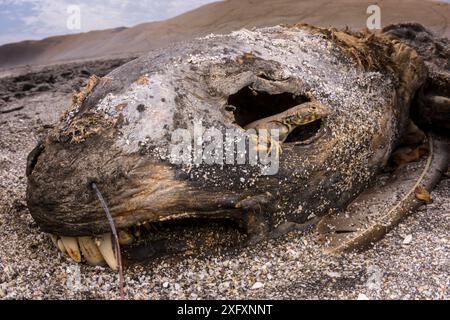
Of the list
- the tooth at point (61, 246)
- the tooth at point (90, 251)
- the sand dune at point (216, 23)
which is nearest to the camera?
the tooth at point (90, 251)

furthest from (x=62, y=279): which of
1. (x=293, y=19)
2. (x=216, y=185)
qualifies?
(x=293, y=19)

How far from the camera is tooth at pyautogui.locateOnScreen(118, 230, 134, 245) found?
8.53ft

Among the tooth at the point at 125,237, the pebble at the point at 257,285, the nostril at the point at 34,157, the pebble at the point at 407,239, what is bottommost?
the pebble at the point at 407,239

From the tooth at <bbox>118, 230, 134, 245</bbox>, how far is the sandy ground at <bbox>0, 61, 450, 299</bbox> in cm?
16

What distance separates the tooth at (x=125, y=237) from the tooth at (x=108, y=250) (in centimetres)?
5

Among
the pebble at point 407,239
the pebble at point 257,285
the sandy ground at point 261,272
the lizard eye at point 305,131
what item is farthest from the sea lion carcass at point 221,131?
the pebble at point 407,239

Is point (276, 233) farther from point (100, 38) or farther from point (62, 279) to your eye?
point (100, 38)

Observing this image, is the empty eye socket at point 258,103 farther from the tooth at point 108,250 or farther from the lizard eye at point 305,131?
the tooth at point 108,250

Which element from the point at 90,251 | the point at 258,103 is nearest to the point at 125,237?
the point at 90,251

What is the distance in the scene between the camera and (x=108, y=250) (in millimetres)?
2643

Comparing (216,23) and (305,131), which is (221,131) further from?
(216,23)

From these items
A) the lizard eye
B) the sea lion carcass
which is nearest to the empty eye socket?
the sea lion carcass

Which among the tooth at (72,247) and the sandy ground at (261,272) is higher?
the tooth at (72,247)

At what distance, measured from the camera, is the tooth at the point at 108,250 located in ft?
8.51
